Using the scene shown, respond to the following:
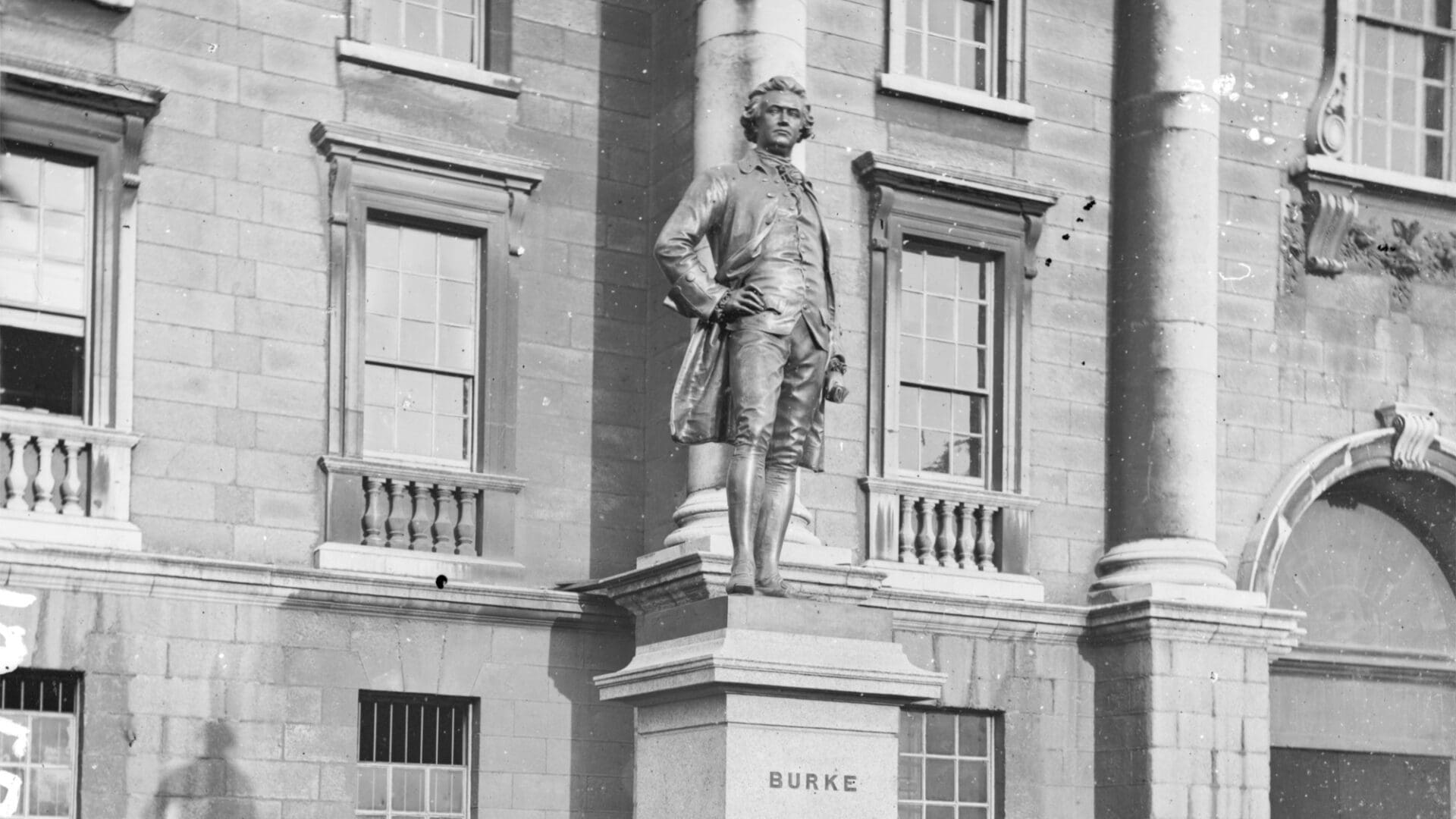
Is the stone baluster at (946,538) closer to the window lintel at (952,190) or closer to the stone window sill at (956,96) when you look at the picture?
the window lintel at (952,190)

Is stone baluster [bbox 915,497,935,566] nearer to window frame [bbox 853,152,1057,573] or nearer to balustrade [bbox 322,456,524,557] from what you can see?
window frame [bbox 853,152,1057,573]

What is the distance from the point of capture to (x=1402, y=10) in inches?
870

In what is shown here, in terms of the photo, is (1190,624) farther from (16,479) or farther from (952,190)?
(16,479)

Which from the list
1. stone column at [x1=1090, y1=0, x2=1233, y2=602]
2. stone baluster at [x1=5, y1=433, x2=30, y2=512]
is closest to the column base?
stone column at [x1=1090, y1=0, x2=1233, y2=602]

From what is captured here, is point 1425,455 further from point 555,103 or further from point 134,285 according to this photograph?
point 134,285

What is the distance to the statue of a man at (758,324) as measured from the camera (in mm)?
11719

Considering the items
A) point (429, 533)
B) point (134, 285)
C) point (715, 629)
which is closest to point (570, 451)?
point (429, 533)

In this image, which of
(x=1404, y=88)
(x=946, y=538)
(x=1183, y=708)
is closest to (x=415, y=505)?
(x=946, y=538)

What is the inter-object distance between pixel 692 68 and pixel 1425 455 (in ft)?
26.1

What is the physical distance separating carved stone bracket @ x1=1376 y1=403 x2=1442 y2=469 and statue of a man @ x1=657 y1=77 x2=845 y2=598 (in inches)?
406

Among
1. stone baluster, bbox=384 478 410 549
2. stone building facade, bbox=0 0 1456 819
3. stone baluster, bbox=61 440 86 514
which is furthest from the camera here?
stone baluster, bbox=384 478 410 549

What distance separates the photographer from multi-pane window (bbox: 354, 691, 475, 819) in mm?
16922

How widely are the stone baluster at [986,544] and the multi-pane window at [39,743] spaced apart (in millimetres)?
7403

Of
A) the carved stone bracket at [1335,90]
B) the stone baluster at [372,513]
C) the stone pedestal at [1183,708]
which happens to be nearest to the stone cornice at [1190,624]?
the stone pedestal at [1183,708]
